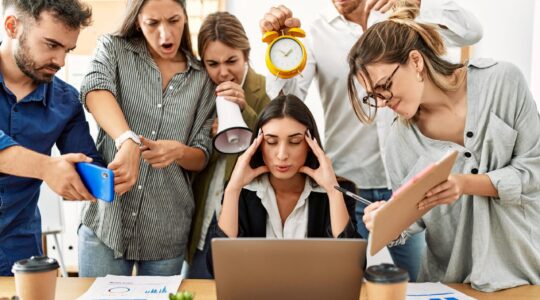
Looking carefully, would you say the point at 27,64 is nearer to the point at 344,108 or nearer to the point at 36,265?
the point at 36,265

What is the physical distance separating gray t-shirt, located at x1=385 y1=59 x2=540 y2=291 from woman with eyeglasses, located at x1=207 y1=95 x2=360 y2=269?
0.38 m

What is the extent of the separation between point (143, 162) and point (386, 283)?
1086 millimetres

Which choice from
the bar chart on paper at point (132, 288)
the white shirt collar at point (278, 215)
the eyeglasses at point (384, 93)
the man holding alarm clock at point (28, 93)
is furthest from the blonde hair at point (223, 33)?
the bar chart on paper at point (132, 288)

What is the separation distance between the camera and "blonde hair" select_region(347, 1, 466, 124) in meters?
1.62

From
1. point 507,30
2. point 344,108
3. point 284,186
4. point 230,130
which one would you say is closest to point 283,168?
point 284,186

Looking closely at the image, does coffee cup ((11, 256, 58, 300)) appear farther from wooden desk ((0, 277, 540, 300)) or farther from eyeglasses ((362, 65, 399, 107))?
eyeglasses ((362, 65, 399, 107))

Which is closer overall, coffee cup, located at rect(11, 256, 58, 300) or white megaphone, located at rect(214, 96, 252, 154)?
coffee cup, located at rect(11, 256, 58, 300)

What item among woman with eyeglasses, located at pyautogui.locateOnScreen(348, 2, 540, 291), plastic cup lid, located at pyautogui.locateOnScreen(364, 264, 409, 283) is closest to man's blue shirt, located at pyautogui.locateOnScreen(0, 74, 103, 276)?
woman with eyeglasses, located at pyautogui.locateOnScreen(348, 2, 540, 291)

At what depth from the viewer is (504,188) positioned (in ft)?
5.05

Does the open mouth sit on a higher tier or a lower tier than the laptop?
higher

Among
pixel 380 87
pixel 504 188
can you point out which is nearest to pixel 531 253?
pixel 504 188

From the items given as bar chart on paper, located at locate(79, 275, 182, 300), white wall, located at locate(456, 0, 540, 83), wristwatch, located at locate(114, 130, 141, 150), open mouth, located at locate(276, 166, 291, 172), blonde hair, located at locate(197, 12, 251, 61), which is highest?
white wall, located at locate(456, 0, 540, 83)

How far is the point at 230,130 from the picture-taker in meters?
1.95

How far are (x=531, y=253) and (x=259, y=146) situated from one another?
3.13ft
